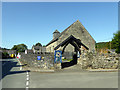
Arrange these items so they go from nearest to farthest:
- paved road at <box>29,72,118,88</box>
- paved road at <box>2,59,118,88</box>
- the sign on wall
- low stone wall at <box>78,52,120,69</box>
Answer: paved road at <box>29,72,118,88</box>, paved road at <box>2,59,118,88</box>, the sign on wall, low stone wall at <box>78,52,120,69</box>

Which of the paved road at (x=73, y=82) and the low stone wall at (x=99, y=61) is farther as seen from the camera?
the low stone wall at (x=99, y=61)

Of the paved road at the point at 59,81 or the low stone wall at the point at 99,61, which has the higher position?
the low stone wall at the point at 99,61

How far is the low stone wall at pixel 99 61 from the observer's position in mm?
16453

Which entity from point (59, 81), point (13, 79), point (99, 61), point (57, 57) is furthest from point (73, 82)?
point (99, 61)

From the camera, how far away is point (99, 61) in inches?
651

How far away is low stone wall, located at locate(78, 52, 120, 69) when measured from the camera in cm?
1645

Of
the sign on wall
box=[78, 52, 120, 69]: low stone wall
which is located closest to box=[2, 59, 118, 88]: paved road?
the sign on wall

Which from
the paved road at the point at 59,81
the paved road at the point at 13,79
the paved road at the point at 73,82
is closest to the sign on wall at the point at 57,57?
the paved road at the point at 13,79

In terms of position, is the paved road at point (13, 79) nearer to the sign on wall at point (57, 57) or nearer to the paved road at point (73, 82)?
the paved road at point (73, 82)

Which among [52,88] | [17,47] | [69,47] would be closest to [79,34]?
[69,47]

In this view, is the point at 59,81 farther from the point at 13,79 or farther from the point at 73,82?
the point at 13,79

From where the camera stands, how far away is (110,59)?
54.7 feet

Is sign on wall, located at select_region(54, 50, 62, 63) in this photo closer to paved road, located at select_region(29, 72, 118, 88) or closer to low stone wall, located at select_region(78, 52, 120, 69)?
low stone wall, located at select_region(78, 52, 120, 69)

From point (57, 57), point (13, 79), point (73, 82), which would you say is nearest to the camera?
point (73, 82)
